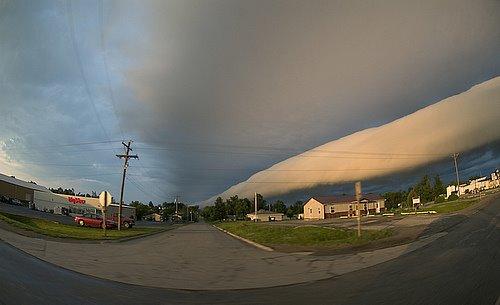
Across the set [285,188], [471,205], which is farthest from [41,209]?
[471,205]

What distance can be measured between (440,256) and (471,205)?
32.4 inches

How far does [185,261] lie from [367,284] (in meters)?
1.69

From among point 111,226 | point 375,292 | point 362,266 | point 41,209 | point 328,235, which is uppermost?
point 41,209

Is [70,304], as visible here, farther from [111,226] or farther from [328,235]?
[328,235]

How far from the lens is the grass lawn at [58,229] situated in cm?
178

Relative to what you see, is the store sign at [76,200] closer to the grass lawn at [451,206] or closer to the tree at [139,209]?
the tree at [139,209]

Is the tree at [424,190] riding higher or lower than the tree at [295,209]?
higher

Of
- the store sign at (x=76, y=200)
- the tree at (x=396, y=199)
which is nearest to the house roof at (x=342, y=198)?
the tree at (x=396, y=199)

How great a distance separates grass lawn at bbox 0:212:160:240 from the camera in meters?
1.78

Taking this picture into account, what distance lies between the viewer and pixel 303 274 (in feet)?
8.55

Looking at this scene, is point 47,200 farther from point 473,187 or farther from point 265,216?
point 473,187

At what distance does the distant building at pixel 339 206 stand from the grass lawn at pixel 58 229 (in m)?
1.87

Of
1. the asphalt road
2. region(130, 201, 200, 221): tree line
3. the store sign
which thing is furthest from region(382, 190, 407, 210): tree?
the store sign

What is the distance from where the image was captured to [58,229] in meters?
2.08
